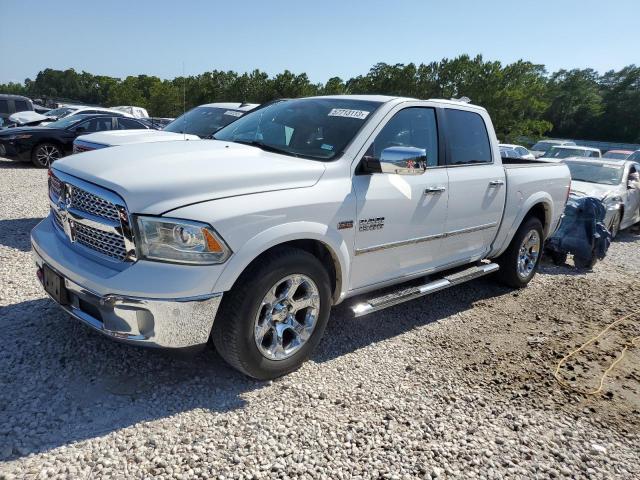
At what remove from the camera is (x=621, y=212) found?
9406mm

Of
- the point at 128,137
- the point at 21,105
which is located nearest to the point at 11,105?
the point at 21,105

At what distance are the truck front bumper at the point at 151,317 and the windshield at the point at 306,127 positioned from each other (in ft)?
4.57

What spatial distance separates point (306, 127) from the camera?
12.5ft

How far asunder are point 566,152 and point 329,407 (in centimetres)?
1717

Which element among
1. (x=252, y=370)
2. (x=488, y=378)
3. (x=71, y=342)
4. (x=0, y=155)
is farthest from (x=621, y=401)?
(x=0, y=155)

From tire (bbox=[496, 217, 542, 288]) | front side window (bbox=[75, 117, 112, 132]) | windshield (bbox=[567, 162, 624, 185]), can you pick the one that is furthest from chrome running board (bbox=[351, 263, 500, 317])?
front side window (bbox=[75, 117, 112, 132])

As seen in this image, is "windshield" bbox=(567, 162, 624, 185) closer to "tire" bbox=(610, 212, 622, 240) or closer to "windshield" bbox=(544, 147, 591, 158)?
"tire" bbox=(610, 212, 622, 240)

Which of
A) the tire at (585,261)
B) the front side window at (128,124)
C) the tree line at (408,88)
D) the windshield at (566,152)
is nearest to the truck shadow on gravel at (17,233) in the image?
the front side window at (128,124)

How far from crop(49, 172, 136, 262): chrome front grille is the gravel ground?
→ 86 cm

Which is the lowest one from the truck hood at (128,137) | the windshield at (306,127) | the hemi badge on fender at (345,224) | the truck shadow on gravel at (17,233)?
the truck shadow on gravel at (17,233)

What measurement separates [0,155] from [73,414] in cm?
1153

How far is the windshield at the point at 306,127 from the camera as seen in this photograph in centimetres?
356

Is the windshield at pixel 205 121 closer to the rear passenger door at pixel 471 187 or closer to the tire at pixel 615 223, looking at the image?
the rear passenger door at pixel 471 187

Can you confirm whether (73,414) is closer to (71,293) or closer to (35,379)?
(35,379)
